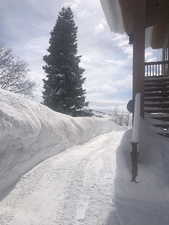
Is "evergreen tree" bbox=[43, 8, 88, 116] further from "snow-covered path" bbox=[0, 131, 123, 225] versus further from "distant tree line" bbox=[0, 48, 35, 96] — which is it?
"snow-covered path" bbox=[0, 131, 123, 225]

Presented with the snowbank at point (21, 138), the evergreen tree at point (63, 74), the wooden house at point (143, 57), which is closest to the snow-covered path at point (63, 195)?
the snowbank at point (21, 138)

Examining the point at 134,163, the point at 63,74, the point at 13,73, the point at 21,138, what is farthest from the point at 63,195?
the point at 13,73

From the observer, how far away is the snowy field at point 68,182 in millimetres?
1981

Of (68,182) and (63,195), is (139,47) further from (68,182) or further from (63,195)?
(63,195)

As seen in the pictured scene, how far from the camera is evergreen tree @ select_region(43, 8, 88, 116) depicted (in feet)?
49.3

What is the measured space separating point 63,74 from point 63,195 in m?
13.6

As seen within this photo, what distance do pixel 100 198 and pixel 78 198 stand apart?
0.23 metres

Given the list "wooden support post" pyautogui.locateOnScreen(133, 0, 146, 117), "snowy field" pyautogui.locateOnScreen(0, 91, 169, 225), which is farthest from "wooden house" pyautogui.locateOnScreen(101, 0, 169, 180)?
"snowy field" pyautogui.locateOnScreen(0, 91, 169, 225)

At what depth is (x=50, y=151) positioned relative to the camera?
342cm

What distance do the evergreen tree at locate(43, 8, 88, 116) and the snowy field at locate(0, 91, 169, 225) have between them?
11.8m

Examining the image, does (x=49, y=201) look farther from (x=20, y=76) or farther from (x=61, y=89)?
(x=20, y=76)

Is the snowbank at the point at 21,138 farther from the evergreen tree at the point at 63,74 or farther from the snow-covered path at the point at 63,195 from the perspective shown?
the evergreen tree at the point at 63,74

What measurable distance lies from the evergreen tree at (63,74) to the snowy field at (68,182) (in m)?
11.8

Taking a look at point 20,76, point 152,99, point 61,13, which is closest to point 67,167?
point 152,99
